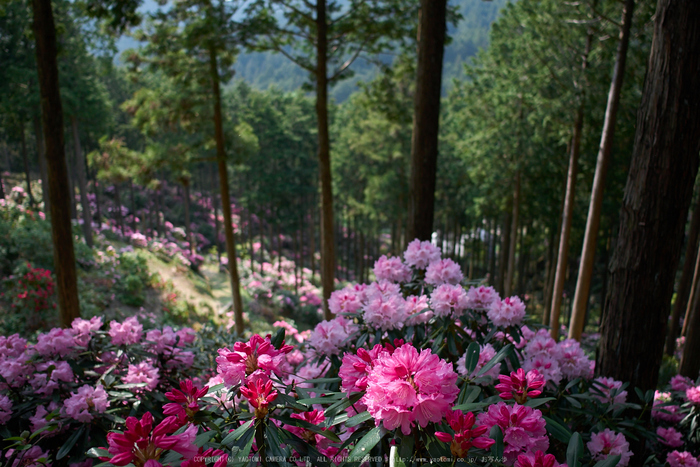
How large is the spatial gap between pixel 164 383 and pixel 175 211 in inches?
1051

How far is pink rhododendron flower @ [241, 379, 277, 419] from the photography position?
1.37 meters

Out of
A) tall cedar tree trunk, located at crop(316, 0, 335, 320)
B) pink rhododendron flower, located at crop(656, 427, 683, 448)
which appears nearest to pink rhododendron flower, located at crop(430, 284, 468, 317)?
pink rhododendron flower, located at crop(656, 427, 683, 448)

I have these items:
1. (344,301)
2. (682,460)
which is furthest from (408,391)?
(682,460)

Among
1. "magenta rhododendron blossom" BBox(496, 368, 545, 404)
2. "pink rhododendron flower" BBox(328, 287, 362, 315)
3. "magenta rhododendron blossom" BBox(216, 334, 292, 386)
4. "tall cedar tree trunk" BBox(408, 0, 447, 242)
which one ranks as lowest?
"pink rhododendron flower" BBox(328, 287, 362, 315)

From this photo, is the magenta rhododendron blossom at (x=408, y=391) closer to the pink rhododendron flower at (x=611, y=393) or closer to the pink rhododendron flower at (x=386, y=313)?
the pink rhododendron flower at (x=386, y=313)

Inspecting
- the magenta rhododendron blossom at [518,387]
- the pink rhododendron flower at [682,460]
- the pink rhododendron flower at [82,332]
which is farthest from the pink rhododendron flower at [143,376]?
the pink rhododendron flower at [682,460]

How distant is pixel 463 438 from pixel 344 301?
1531 millimetres

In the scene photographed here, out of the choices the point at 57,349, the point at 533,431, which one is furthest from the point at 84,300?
the point at 533,431

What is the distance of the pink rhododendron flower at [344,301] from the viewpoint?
2.70 metres

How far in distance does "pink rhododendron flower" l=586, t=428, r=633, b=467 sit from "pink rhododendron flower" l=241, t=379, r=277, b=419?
1.76 meters

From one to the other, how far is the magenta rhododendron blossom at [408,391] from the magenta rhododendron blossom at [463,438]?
0.28 feet

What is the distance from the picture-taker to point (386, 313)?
2.39 m

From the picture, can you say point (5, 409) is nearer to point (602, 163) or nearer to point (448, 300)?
point (448, 300)

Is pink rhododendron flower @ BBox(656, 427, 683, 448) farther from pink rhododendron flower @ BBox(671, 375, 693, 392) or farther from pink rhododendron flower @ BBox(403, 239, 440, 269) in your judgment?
pink rhododendron flower @ BBox(403, 239, 440, 269)
